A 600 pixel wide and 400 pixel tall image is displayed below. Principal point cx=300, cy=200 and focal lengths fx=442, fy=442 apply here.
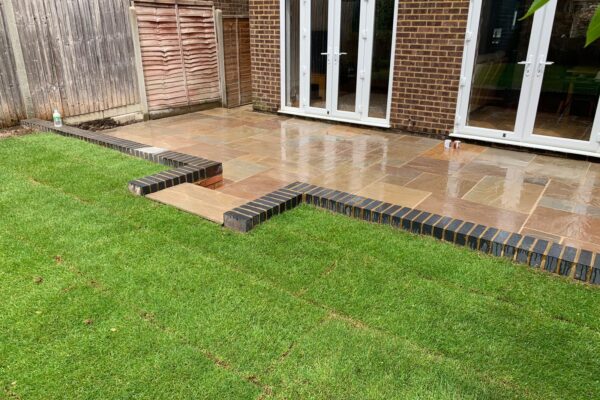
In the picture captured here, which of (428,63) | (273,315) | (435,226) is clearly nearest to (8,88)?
(273,315)

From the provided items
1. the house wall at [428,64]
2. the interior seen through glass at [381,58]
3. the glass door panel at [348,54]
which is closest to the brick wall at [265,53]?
the glass door panel at [348,54]

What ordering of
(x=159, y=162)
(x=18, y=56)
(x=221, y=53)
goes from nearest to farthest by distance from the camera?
(x=159, y=162)
(x=18, y=56)
(x=221, y=53)

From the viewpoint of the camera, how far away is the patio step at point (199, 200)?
12.5 feet

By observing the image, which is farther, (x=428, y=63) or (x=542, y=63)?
(x=428, y=63)

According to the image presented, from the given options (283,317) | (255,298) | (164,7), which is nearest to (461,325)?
(283,317)

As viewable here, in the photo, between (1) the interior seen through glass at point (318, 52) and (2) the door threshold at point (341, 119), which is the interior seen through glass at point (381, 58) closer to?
(2) the door threshold at point (341, 119)

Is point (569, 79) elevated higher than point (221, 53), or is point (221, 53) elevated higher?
point (221, 53)

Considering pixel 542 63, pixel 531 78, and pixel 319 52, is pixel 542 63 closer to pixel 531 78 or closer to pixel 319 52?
pixel 531 78

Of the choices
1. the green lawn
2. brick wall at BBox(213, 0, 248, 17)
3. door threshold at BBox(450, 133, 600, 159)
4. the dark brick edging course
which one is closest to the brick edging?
the green lawn

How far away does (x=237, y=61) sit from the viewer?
8.88m

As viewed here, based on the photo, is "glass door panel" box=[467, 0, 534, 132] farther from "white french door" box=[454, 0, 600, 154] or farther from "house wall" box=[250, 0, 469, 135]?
"house wall" box=[250, 0, 469, 135]

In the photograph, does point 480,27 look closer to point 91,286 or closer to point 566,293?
point 566,293

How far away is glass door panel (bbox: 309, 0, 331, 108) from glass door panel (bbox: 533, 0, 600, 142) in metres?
3.19

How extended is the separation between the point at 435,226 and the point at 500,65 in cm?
360
